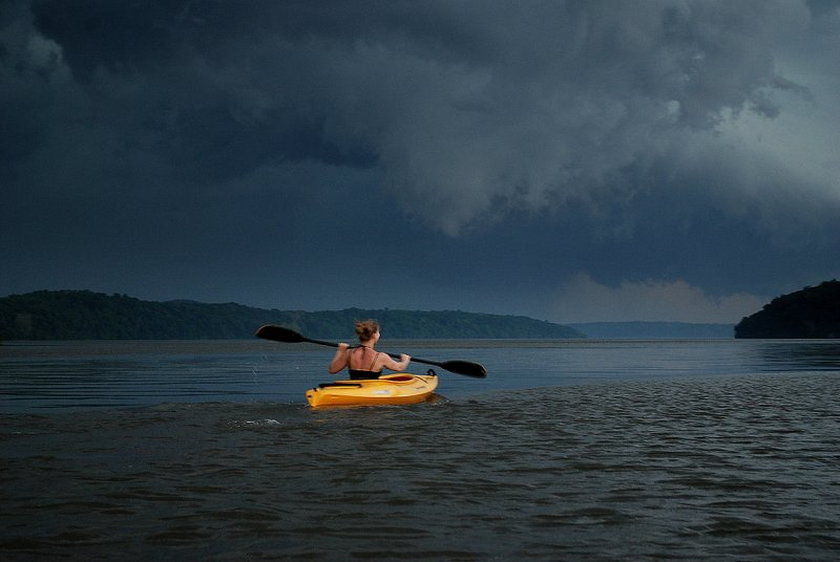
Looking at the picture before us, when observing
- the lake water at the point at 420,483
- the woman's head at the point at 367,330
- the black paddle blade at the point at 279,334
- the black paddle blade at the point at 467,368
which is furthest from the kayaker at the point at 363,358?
the black paddle blade at the point at 467,368

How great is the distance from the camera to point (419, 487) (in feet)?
29.0

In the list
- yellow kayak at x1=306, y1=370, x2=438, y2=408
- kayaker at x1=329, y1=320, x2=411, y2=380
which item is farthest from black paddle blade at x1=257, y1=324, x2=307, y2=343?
yellow kayak at x1=306, y1=370, x2=438, y2=408

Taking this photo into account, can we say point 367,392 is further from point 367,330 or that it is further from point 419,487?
point 419,487

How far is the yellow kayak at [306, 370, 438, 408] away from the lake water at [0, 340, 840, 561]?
394mm

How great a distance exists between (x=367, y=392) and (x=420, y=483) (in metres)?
9.27

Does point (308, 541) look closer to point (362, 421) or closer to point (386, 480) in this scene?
point (386, 480)

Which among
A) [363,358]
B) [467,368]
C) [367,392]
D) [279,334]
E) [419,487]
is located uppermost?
[279,334]

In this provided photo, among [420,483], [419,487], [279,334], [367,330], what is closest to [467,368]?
[279,334]

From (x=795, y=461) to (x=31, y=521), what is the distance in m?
9.42

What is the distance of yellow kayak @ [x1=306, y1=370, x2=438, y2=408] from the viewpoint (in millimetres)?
17906

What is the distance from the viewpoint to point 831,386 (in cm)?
2641

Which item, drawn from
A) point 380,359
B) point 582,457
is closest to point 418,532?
point 582,457

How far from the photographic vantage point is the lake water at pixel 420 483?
21.0 feet

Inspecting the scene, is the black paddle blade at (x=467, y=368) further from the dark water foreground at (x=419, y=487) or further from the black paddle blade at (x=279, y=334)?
the dark water foreground at (x=419, y=487)
